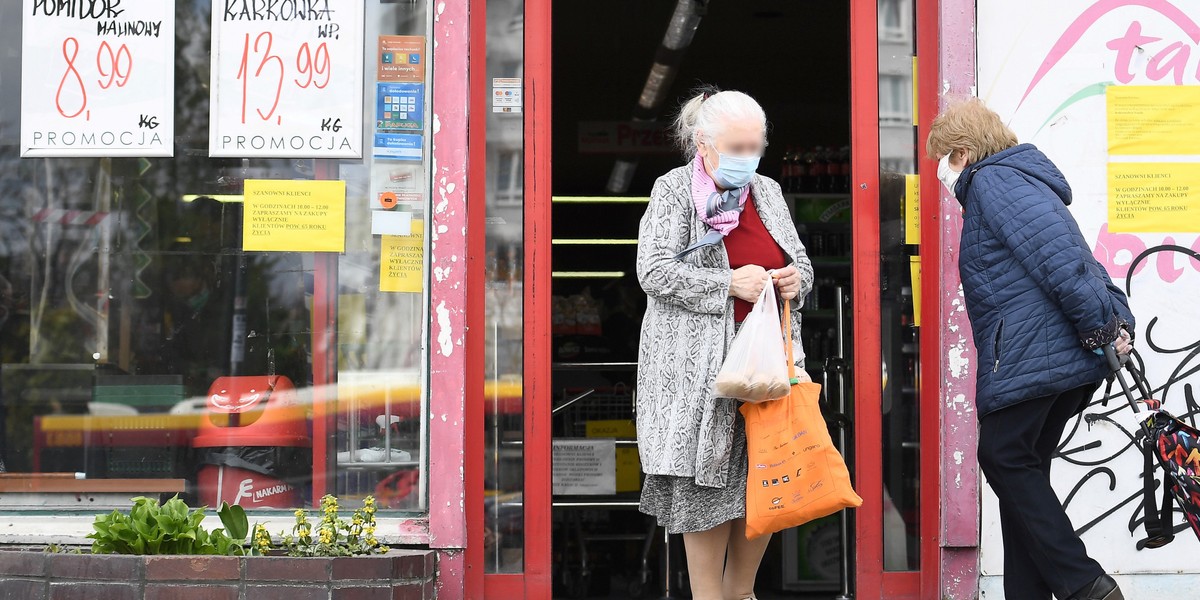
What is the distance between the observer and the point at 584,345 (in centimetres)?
685

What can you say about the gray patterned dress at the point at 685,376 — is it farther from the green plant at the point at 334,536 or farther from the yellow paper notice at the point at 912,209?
the green plant at the point at 334,536

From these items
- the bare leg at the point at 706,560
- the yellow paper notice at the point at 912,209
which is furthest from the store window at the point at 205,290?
the yellow paper notice at the point at 912,209

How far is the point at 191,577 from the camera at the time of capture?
397 cm

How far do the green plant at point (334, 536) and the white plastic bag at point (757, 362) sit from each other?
1.34 meters

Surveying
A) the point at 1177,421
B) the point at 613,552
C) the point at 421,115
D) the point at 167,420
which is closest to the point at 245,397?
the point at 167,420

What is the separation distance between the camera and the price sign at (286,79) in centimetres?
466

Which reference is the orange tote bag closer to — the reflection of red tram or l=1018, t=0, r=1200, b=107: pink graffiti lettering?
the reflection of red tram

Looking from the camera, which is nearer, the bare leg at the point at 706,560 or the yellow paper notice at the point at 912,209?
the bare leg at the point at 706,560

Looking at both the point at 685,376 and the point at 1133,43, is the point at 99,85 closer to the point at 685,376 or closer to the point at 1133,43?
the point at 685,376

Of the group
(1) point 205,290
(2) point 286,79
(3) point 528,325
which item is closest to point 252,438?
(1) point 205,290

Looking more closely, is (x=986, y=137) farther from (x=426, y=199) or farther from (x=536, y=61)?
(x=426, y=199)

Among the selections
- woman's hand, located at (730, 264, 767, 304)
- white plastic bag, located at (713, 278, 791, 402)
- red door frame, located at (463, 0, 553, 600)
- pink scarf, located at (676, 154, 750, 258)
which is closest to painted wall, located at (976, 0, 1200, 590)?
pink scarf, located at (676, 154, 750, 258)

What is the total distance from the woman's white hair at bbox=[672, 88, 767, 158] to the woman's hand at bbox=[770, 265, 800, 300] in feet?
1.52

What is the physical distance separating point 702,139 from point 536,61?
3.26 feet
